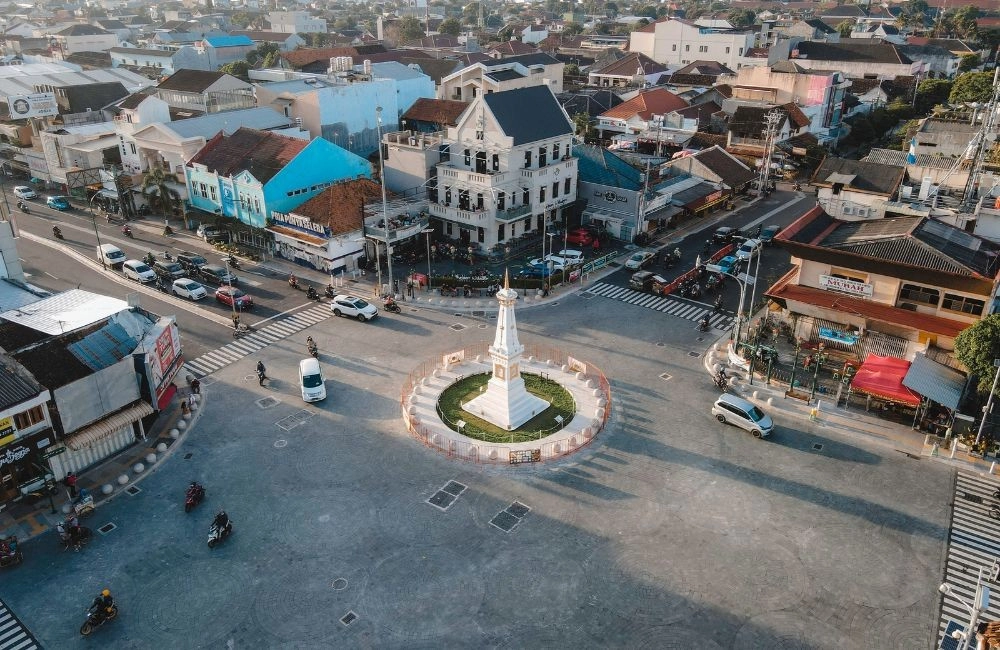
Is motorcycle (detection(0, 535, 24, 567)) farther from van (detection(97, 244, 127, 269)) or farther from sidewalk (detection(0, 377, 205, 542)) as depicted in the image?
van (detection(97, 244, 127, 269))

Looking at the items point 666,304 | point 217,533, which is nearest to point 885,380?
point 666,304

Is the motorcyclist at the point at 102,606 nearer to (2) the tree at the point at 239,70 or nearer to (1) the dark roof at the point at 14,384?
(1) the dark roof at the point at 14,384

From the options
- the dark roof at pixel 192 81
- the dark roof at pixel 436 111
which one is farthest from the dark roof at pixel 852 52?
the dark roof at pixel 192 81

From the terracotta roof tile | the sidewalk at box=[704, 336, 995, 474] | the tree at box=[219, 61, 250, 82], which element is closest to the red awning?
the sidewalk at box=[704, 336, 995, 474]

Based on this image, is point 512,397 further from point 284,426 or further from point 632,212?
point 632,212

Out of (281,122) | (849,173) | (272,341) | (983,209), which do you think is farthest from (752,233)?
(281,122)
